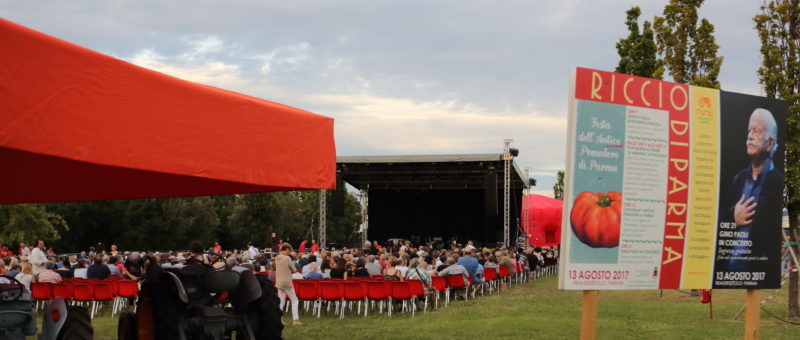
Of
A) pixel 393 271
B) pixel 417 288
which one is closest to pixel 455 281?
pixel 393 271

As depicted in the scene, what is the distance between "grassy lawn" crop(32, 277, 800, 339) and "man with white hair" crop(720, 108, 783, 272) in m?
3.51

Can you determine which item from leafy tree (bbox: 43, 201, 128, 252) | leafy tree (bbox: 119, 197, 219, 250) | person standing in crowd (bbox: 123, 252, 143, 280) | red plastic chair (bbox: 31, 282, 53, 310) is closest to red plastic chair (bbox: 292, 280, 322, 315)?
person standing in crowd (bbox: 123, 252, 143, 280)

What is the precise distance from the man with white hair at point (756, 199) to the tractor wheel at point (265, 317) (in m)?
4.11

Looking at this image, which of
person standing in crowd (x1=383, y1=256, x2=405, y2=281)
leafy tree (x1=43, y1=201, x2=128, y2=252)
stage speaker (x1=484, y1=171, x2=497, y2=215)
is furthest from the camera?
leafy tree (x1=43, y1=201, x2=128, y2=252)

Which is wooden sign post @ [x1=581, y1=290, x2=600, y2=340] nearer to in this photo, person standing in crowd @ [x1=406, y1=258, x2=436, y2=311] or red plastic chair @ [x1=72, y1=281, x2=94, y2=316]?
person standing in crowd @ [x1=406, y1=258, x2=436, y2=311]

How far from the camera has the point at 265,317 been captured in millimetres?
6590

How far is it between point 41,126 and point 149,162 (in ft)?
2.58

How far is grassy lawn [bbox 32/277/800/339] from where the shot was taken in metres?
10.8

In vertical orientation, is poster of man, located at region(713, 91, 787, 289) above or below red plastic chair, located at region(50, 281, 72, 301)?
above

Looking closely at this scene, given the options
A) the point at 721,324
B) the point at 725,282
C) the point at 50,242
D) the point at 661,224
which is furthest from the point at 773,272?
the point at 50,242

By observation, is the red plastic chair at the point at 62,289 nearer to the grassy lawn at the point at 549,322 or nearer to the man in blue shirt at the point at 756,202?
the grassy lawn at the point at 549,322

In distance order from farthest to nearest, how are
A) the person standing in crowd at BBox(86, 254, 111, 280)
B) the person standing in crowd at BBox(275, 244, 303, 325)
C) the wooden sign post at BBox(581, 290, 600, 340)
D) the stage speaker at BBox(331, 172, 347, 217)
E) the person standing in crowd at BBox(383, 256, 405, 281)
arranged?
the stage speaker at BBox(331, 172, 347, 217) < the person standing in crowd at BBox(86, 254, 111, 280) < the person standing in crowd at BBox(383, 256, 405, 281) < the person standing in crowd at BBox(275, 244, 303, 325) < the wooden sign post at BBox(581, 290, 600, 340)

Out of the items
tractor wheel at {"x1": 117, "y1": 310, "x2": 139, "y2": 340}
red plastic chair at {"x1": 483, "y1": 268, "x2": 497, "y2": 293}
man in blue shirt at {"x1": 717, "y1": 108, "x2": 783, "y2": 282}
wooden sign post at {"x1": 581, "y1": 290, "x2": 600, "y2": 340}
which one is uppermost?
man in blue shirt at {"x1": 717, "y1": 108, "x2": 783, "y2": 282}

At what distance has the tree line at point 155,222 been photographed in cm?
3878
